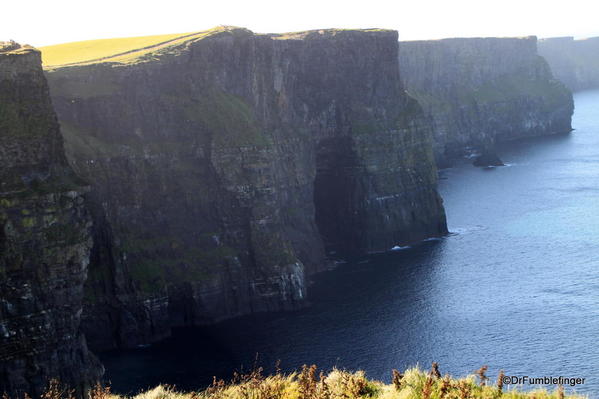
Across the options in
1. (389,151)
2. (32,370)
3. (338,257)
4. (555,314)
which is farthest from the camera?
(389,151)

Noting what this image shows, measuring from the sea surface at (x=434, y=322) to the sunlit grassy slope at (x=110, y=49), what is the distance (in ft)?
165

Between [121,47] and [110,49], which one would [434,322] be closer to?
[110,49]

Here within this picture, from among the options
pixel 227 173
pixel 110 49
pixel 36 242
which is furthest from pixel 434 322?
pixel 110 49

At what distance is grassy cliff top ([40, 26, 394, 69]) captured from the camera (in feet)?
413

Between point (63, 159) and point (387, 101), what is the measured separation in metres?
89.9

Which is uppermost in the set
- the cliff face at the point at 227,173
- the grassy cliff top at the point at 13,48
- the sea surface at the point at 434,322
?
the grassy cliff top at the point at 13,48

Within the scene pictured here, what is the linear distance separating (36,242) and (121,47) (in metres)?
71.9

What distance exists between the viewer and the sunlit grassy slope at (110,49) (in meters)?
127

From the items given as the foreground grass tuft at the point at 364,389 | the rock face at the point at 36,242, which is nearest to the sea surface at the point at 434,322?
the rock face at the point at 36,242

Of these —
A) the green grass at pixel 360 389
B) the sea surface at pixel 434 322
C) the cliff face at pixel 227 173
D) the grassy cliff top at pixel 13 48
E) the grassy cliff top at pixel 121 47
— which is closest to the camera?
the green grass at pixel 360 389

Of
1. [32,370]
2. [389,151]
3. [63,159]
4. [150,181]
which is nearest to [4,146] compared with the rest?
[63,159]

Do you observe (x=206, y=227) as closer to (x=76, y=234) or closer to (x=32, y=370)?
(x=76, y=234)

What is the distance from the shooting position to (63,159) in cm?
8569

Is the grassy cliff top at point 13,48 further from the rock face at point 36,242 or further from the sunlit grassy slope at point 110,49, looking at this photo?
the sunlit grassy slope at point 110,49
